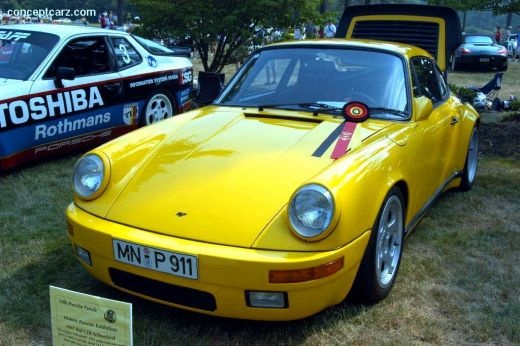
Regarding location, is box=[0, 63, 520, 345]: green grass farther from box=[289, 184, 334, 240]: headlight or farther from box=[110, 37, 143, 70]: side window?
box=[110, 37, 143, 70]: side window

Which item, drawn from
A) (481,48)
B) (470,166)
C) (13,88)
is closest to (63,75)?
(13,88)

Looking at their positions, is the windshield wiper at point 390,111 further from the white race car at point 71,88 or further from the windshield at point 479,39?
the windshield at point 479,39

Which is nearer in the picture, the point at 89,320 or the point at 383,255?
the point at 89,320

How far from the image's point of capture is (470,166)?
550 centimetres

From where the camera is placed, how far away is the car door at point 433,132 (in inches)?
152

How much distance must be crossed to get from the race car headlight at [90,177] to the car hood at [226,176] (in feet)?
0.48

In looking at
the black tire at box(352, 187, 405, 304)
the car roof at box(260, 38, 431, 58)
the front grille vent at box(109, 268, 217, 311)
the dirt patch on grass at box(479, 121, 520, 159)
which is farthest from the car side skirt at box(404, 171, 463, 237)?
the dirt patch on grass at box(479, 121, 520, 159)

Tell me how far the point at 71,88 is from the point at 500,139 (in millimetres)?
5292

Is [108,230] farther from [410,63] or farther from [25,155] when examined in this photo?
[25,155]

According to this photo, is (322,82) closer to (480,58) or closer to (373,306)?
(373,306)

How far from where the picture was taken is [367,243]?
9.61 ft

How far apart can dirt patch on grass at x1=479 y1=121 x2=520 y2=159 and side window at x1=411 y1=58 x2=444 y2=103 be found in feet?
8.53

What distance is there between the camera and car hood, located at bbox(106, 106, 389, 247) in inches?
110

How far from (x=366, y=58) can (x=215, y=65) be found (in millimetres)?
7093
